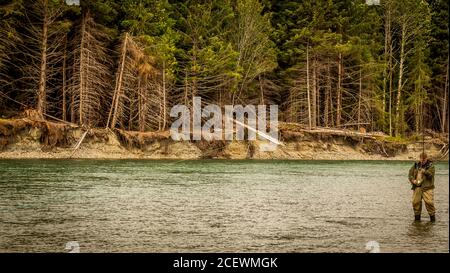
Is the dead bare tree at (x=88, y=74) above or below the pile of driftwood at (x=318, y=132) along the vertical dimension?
above

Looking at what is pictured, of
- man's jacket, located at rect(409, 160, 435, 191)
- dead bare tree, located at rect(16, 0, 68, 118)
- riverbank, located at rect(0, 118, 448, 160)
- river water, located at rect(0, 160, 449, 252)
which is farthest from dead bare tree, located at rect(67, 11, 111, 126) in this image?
man's jacket, located at rect(409, 160, 435, 191)

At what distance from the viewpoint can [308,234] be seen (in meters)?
15.6

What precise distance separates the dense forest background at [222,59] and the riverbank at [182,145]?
98.8 inches

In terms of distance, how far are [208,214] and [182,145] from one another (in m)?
32.0

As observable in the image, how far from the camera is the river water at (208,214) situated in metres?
14.2

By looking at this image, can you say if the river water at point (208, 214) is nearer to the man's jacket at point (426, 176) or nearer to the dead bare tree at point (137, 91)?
the man's jacket at point (426, 176)

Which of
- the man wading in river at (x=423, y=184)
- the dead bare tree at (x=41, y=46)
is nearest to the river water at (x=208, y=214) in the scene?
the man wading in river at (x=423, y=184)

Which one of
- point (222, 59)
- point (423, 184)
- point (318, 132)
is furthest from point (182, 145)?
point (423, 184)

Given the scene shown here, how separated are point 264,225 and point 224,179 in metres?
14.2

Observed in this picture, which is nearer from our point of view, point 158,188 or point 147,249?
point 147,249

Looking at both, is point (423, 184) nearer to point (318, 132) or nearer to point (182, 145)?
point (182, 145)

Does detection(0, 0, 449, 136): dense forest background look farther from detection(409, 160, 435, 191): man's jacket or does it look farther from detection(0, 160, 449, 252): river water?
detection(409, 160, 435, 191): man's jacket
